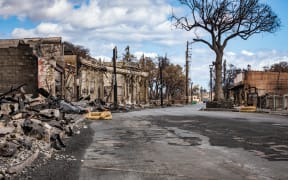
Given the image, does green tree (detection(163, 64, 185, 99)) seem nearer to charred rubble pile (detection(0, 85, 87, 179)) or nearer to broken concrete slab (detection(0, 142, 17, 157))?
charred rubble pile (detection(0, 85, 87, 179))

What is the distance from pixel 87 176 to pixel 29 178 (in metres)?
1.02

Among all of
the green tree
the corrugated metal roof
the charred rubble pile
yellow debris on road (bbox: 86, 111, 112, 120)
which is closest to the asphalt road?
the charred rubble pile

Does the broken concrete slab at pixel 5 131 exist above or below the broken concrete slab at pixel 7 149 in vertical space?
above

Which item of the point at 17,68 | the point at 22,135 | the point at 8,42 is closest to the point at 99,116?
the point at 17,68

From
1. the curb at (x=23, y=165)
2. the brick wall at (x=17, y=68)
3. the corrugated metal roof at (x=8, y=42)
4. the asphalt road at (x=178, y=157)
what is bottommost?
the asphalt road at (x=178, y=157)

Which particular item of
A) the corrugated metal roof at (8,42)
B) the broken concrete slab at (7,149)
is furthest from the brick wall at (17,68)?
the broken concrete slab at (7,149)

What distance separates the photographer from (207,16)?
1832 inches

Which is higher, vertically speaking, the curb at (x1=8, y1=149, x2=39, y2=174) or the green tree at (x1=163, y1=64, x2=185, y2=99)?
the green tree at (x1=163, y1=64, x2=185, y2=99)

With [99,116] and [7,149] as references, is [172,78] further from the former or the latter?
[7,149]

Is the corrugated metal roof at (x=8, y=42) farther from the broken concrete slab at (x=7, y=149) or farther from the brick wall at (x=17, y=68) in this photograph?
the broken concrete slab at (x=7, y=149)

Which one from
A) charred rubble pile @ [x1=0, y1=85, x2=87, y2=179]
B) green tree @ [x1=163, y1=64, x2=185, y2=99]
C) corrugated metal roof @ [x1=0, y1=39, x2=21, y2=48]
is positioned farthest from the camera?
green tree @ [x1=163, y1=64, x2=185, y2=99]

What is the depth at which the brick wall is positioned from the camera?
3138 cm

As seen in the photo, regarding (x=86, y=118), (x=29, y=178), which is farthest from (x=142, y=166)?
(x=86, y=118)

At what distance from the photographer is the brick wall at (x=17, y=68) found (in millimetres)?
31375
